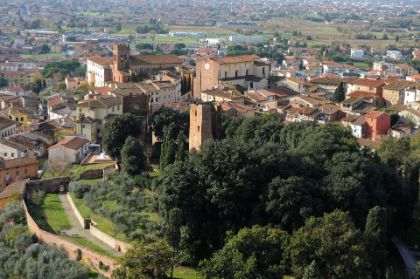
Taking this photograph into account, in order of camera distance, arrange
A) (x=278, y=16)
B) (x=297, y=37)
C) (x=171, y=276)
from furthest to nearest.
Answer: (x=278, y=16) < (x=297, y=37) < (x=171, y=276)

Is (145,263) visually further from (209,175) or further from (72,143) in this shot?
(72,143)

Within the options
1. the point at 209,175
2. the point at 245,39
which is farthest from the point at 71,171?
the point at 245,39

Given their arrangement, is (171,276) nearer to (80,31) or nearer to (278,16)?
(80,31)

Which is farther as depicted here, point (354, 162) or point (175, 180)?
point (354, 162)

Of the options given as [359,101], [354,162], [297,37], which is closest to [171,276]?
[354,162]

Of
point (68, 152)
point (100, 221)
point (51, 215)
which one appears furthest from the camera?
point (68, 152)

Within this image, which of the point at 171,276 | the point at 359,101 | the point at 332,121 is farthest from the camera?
the point at 359,101

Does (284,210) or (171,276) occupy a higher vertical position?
(284,210)
